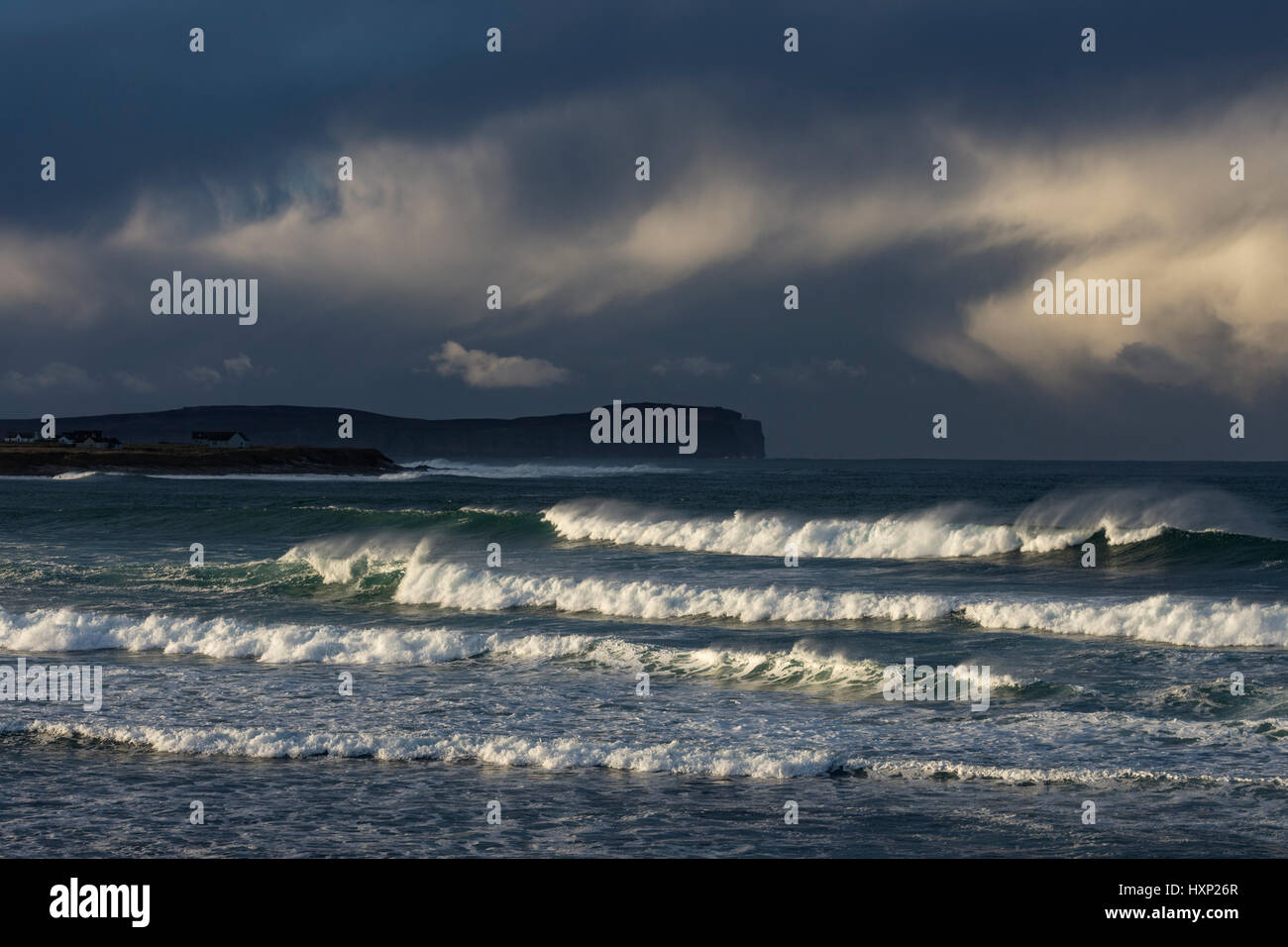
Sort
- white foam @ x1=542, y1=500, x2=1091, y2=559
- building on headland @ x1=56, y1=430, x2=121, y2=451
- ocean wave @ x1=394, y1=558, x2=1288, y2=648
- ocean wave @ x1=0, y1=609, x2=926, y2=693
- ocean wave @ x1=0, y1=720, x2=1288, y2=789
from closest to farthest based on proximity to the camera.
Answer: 1. ocean wave @ x1=0, y1=720, x2=1288, y2=789
2. ocean wave @ x1=0, y1=609, x2=926, y2=693
3. ocean wave @ x1=394, y1=558, x2=1288, y2=648
4. white foam @ x1=542, y1=500, x2=1091, y2=559
5. building on headland @ x1=56, y1=430, x2=121, y2=451

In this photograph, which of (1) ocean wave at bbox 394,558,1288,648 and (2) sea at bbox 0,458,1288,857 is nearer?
(2) sea at bbox 0,458,1288,857

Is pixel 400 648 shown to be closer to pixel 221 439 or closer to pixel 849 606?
pixel 849 606

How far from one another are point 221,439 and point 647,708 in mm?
163278

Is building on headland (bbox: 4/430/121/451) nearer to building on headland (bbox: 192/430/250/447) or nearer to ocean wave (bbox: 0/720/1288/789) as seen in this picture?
building on headland (bbox: 192/430/250/447)

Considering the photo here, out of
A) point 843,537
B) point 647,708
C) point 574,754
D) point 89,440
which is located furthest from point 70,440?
point 574,754

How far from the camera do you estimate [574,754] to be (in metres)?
11.8

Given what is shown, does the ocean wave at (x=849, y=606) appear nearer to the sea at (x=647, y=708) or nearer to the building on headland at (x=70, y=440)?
the sea at (x=647, y=708)

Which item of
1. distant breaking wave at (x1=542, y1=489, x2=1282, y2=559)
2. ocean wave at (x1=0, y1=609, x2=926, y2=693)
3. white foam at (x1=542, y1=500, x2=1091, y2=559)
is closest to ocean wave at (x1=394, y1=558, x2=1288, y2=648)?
ocean wave at (x1=0, y1=609, x2=926, y2=693)

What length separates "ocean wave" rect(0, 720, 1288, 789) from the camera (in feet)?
35.6

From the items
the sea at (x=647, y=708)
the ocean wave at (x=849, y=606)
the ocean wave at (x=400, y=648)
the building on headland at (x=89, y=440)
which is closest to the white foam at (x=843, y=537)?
the sea at (x=647, y=708)

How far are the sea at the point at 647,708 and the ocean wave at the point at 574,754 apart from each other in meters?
0.04

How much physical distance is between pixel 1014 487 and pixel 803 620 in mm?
85098

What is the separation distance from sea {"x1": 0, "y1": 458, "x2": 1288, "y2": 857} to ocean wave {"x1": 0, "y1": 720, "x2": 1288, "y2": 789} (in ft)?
0.14
